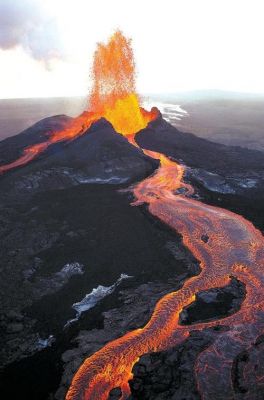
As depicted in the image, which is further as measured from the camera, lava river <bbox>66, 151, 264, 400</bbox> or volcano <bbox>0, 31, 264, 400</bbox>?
volcano <bbox>0, 31, 264, 400</bbox>

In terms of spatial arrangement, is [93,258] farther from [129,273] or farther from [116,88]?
[116,88]

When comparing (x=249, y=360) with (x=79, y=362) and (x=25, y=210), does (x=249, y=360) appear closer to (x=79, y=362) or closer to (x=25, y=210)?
(x=79, y=362)

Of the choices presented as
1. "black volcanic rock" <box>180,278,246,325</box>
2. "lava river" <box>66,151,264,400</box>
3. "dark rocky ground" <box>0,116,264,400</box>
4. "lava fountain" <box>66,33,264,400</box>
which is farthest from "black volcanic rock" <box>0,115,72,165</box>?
"black volcanic rock" <box>180,278,246,325</box>

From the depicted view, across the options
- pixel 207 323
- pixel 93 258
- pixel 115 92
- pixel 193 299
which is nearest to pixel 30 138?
pixel 115 92

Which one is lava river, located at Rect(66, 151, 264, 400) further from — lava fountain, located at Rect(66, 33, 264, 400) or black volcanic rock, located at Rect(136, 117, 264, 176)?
black volcanic rock, located at Rect(136, 117, 264, 176)

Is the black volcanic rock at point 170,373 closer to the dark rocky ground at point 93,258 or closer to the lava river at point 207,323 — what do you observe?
the dark rocky ground at point 93,258

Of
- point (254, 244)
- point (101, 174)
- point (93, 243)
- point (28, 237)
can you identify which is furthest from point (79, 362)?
point (101, 174)

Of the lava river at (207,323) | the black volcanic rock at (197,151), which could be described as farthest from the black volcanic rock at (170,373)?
the black volcanic rock at (197,151)
